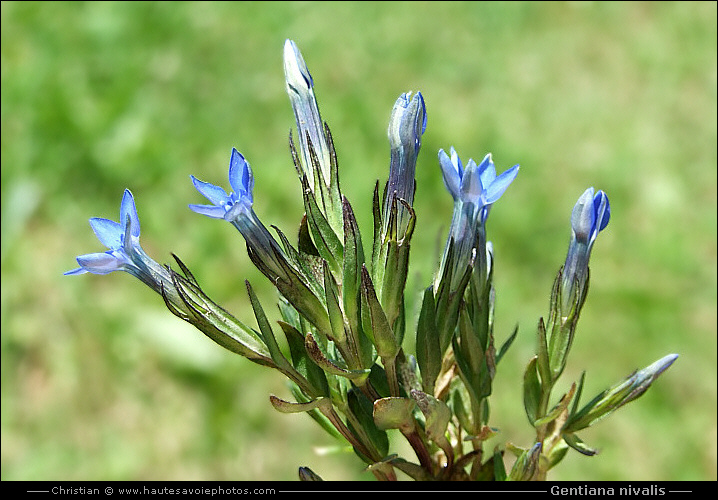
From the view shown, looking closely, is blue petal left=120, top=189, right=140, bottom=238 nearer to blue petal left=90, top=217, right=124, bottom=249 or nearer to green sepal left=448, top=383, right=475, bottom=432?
blue petal left=90, top=217, right=124, bottom=249

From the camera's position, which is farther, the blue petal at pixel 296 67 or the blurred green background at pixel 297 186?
the blurred green background at pixel 297 186

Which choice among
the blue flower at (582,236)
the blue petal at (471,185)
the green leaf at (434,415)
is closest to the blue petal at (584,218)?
the blue flower at (582,236)

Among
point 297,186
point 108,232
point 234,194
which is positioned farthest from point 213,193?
point 297,186

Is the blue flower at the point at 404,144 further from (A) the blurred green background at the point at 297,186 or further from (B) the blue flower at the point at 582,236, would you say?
(A) the blurred green background at the point at 297,186

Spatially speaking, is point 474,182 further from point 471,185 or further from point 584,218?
point 584,218

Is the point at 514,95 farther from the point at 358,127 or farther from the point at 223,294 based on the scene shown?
the point at 223,294

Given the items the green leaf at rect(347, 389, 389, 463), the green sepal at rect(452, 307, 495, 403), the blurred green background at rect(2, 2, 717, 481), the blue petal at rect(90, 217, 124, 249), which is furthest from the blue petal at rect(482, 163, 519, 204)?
the blurred green background at rect(2, 2, 717, 481)
